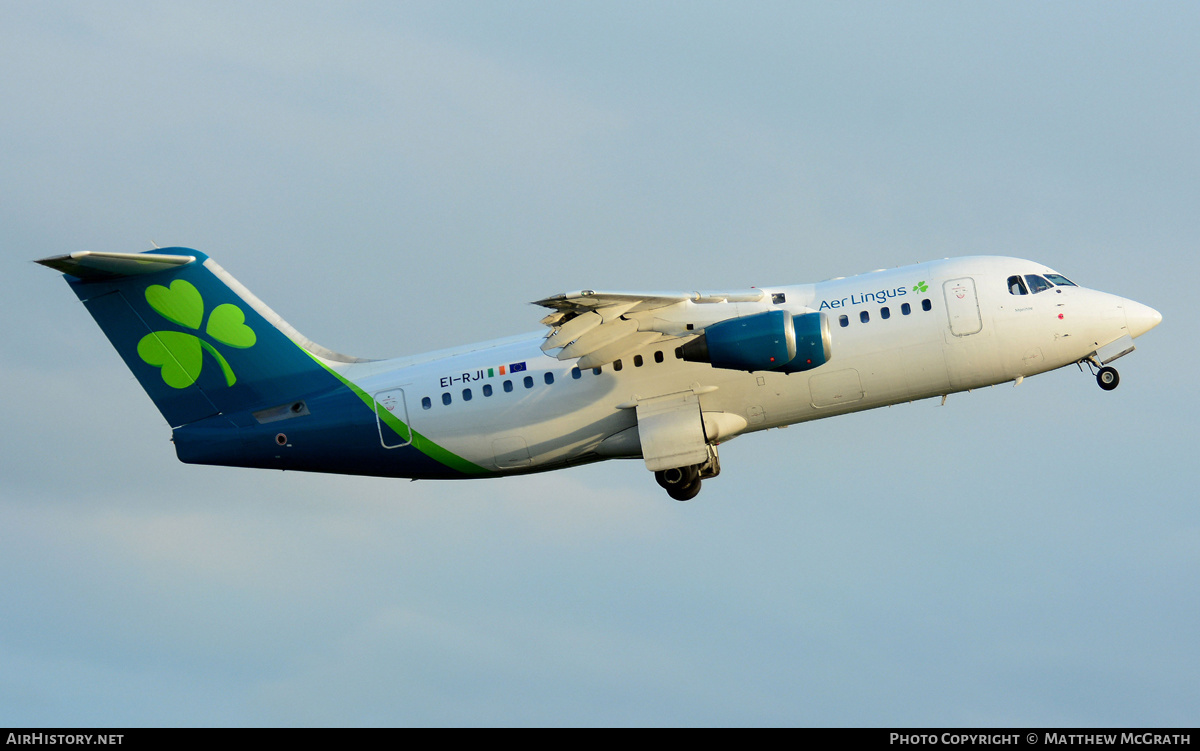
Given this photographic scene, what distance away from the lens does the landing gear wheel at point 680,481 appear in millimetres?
27047

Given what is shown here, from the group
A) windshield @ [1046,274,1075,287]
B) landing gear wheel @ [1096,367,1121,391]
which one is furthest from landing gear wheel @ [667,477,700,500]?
landing gear wheel @ [1096,367,1121,391]

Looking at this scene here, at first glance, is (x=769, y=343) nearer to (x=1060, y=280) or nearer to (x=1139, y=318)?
(x=1060, y=280)

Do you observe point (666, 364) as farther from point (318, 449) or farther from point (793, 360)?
point (318, 449)

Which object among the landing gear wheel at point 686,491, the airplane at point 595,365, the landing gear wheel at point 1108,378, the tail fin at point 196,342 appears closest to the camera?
the airplane at point 595,365

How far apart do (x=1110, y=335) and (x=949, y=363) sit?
3379 millimetres

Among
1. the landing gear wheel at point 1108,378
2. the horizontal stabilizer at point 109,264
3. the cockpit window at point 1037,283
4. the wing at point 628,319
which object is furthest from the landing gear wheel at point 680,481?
the horizontal stabilizer at point 109,264

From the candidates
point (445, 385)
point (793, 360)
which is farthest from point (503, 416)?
point (793, 360)

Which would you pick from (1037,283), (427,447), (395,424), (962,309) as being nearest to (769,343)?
(962,309)

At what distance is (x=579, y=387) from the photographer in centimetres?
2645

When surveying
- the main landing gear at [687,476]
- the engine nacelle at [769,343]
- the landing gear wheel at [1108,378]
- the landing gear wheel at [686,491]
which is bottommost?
the landing gear wheel at [686,491]

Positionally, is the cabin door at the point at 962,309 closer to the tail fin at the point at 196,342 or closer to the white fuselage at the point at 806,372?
the white fuselage at the point at 806,372

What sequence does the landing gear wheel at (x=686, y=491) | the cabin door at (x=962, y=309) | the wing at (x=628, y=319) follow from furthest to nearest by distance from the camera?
the landing gear wheel at (x=686, y=491), the cabin door at (x=962, y=309), the wing at (x=628, y=319)

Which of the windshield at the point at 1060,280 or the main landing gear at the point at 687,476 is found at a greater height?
the windshield at the point at 1060,280

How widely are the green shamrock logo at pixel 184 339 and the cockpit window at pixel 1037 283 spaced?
15.9 metres
